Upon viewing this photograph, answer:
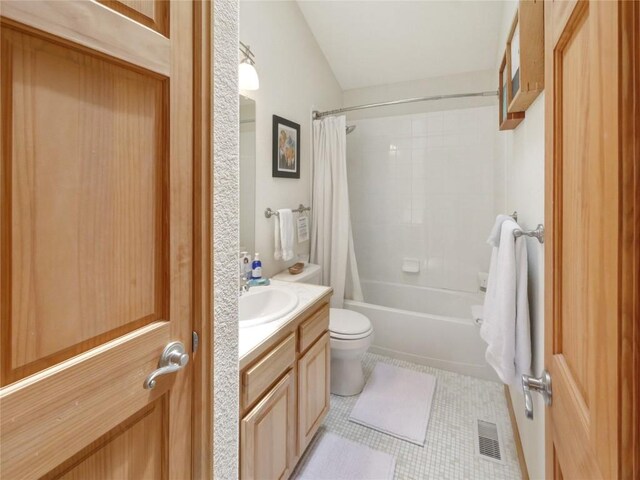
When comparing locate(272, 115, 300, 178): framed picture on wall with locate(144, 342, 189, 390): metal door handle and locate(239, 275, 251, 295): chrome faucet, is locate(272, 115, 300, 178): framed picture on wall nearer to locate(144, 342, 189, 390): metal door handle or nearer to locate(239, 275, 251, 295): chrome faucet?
locate(239, 275, 251, 295): chrome faucet

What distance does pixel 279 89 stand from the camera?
6.90ft

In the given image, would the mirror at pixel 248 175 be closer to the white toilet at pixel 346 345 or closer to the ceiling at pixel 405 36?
the white toilet at pixel 346 345

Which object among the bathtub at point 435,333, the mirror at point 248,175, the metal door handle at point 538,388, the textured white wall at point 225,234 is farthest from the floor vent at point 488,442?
the mirror at point 248,175

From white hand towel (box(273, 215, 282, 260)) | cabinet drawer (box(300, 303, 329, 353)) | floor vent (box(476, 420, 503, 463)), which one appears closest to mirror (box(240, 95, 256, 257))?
white hand towel (box(273, 215, 282, 260))

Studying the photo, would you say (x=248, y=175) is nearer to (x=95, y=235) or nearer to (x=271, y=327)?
(x=271, y=327)

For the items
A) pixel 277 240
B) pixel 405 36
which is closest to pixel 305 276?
pixel 277 240

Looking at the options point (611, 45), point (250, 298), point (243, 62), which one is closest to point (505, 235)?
point (611, 45)

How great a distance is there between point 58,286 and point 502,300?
1.39 meters

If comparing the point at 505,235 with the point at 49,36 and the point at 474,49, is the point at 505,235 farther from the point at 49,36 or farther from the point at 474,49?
the point at 474,49

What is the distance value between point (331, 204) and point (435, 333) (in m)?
1.33

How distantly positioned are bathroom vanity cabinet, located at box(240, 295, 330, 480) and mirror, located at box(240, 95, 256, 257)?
25.6 inches

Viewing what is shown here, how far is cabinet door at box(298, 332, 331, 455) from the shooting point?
137cm

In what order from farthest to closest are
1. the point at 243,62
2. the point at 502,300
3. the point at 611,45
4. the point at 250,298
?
the point at 243,62 → the point at 250,298 → the point at 502,300 → the point at 611,45

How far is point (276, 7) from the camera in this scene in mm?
2043
